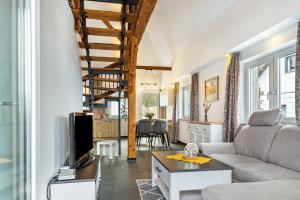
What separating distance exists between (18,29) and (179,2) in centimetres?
436

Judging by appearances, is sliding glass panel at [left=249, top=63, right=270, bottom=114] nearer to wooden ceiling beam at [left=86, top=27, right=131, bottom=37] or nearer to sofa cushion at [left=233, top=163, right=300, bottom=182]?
sofa cushion at [left=233, top=163, right=300, bottom=182]

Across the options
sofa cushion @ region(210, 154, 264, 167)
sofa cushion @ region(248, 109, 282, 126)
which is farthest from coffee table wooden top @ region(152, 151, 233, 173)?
sofa cushion @ region(248, 109, 282, 126)

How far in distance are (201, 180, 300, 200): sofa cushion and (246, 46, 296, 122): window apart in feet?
5.73

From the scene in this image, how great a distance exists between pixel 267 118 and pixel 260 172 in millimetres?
1023

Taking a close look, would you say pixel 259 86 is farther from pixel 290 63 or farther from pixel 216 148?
pixel 216 148

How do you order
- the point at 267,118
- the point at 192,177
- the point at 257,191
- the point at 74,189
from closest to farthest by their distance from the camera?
the point at 257,191 → the point at 74,189 → the point at 192,177 → the point at 267,118

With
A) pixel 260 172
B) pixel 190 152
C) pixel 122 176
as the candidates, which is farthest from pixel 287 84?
pixel 122 176

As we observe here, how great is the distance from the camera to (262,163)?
8.75 ft

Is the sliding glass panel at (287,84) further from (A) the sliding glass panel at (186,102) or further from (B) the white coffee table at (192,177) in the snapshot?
(A) the sliding glass panel at (186,102)

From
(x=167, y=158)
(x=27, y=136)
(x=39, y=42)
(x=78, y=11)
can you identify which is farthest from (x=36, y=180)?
(x=78, y=11)

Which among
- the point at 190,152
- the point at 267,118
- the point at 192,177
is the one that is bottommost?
the point at 192,177

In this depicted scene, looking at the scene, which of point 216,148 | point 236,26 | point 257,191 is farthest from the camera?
point 236,26

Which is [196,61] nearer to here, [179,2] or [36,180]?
[179,2]

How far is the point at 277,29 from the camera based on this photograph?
3195 millimetres
